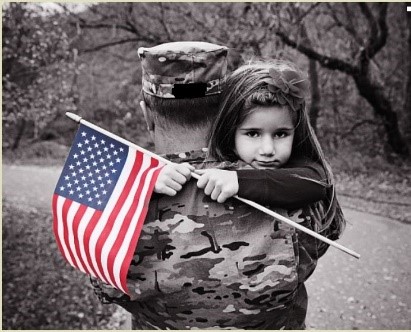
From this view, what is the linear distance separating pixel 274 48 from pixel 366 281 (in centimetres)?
600

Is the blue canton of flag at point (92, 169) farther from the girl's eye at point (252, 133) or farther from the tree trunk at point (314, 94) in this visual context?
the tree trunk at point (314, 94)

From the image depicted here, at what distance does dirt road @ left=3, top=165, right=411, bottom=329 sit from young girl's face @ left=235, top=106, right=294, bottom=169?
3.93 metres

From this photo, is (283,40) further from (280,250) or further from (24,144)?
(24,144)

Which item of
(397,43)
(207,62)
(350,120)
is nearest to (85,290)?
(207,62)

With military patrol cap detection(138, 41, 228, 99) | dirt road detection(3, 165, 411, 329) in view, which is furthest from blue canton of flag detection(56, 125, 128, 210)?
dirt road detection(3, 165, 411, 329)

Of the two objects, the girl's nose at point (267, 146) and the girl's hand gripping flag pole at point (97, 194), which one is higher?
the girl's nose at point (267, 146)

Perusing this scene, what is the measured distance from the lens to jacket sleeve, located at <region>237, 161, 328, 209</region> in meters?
1.96

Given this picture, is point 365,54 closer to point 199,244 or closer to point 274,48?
point 274,48

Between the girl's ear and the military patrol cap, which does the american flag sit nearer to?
the girl's ear

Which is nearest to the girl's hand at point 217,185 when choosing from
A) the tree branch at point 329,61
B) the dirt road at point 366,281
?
the dirt road at point 366,281

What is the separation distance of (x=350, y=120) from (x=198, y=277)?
1298 centimetres

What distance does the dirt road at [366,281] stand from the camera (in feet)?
18.6

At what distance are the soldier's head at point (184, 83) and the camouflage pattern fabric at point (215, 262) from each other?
27 cm

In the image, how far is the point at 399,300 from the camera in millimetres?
5949
